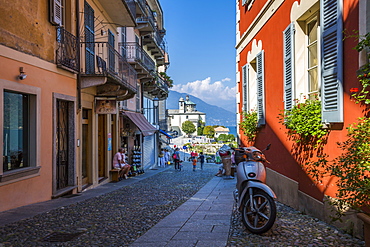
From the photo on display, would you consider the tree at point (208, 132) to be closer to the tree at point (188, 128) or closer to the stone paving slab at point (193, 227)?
the tree at point (188, 128)

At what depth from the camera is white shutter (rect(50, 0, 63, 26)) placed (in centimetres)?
970

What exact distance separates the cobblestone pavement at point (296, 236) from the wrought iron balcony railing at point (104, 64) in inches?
308

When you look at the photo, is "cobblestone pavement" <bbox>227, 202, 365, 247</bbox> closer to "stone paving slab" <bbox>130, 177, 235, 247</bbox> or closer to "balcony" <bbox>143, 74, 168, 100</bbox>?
"stone paving slab" <bbox>130, 177, 235, 247</bbox>

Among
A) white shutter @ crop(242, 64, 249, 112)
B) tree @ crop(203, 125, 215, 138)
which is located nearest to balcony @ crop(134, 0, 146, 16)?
white shutter @ crop(242, 64, 249, 112)

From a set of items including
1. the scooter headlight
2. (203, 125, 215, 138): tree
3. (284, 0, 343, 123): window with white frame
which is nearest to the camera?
(284, 0, 343, 123): window with white frame

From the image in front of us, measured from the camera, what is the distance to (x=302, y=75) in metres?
7.48

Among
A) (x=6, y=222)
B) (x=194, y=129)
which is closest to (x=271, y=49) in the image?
(x=6, y=222)

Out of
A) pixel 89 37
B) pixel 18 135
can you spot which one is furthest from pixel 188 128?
pixel 18 135

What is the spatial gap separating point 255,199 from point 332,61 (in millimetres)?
2333

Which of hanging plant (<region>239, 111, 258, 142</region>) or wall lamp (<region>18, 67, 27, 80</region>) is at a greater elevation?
wall lamp (<region>18, 67, 27, 80</region>)

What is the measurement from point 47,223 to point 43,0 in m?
5.63

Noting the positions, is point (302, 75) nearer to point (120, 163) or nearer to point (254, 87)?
point (254, 87)

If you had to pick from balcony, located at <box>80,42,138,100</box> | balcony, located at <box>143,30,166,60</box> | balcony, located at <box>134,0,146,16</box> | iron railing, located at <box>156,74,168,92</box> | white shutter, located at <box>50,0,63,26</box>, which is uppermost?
balcony, located at <box>134,0,146,16</box>

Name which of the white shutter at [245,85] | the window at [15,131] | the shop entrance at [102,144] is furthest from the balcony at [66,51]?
the white shutter at [245,85]
